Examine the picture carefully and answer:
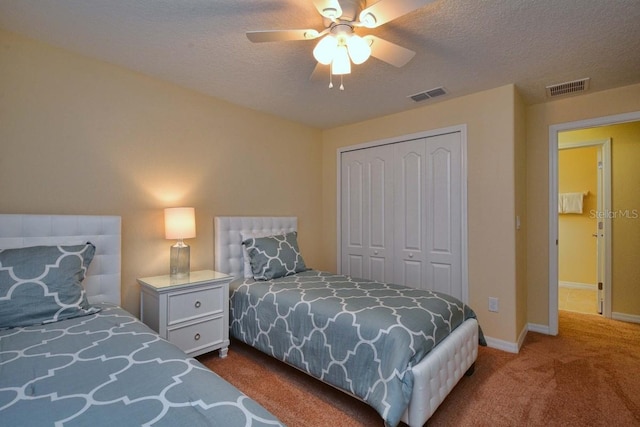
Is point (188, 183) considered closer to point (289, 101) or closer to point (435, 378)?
point (289, 101)

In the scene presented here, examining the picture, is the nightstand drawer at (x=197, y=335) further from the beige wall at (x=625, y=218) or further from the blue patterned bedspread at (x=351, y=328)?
the beige wall at (x=625, y=218)

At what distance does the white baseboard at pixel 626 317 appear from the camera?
3.45 meters

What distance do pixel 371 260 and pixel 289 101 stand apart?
6.71 feet

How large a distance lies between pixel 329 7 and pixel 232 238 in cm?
224

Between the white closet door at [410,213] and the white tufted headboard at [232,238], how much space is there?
1.51 metres

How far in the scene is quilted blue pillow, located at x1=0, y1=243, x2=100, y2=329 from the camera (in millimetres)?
1606

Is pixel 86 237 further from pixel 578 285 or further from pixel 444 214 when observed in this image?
pixel 578 285

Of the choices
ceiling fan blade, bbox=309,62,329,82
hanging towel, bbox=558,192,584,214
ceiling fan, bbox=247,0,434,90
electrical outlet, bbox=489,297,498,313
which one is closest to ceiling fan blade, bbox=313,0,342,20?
ceiling fan, bbox=247,0,434,90

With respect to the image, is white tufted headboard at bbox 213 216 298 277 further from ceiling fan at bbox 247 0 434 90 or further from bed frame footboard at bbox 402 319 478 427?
bed frame footboard at bbox 402 319 478 427

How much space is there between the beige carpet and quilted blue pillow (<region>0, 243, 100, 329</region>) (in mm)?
1142

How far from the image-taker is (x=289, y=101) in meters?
3.13

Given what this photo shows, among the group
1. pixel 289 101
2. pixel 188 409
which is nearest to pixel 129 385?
pixel 188 409

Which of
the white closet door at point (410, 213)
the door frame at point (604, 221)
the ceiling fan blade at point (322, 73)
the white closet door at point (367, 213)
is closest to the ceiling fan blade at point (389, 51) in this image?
the ceiling fan blade at point (322, 73)

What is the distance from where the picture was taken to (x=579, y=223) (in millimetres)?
4992
